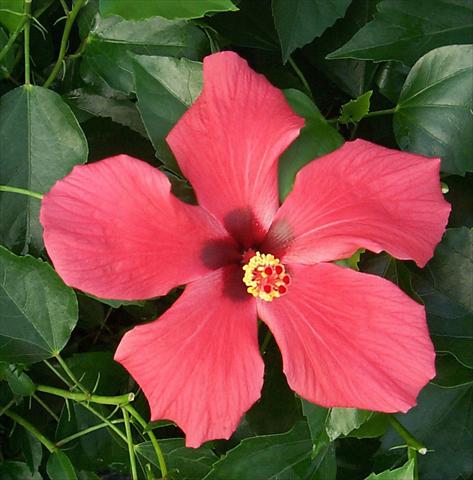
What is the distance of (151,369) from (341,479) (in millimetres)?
712

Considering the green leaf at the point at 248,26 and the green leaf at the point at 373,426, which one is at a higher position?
the green leaf at the point at 248,26

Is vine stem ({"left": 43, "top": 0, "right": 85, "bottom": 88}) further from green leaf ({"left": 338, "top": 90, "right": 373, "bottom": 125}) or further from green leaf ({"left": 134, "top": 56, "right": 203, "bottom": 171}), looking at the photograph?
green leaf ({"left": 338, "top": 90, "right": 373, "bottom": 125})

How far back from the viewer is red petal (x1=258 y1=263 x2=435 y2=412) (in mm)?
879

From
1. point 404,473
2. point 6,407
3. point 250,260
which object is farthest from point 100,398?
point 404,473

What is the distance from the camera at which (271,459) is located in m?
1.17

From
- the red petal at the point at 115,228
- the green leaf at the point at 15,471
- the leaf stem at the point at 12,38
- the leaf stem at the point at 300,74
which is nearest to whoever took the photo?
the red petal at the point at 115,228

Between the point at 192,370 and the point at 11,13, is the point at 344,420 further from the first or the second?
the point at 11,13

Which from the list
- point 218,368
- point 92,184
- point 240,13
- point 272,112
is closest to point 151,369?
point 218,368

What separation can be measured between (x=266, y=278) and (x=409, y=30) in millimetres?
526

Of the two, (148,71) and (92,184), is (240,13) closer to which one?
(148,71)

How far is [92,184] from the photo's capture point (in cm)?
84

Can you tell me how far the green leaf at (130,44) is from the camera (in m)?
1.10

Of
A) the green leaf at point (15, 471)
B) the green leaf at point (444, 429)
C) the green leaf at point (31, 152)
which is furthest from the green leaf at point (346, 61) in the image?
the green leaf at point (15, 471)

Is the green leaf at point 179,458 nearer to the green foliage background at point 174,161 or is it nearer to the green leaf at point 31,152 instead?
the green foliage background at point 174,161
